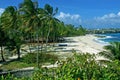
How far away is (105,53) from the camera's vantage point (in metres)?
27.9

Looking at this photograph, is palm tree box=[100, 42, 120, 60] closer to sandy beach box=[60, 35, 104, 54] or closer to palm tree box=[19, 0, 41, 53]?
palm tree box=[19, 0, 41, 53]

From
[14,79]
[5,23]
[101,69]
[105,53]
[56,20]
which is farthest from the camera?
[5,23]

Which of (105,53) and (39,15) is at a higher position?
(39,15)

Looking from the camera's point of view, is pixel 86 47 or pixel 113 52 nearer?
pixel 113 52

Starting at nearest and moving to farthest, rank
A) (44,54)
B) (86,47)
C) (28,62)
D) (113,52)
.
A: (113,52) < (28,62) < (44,54) < (86,47)

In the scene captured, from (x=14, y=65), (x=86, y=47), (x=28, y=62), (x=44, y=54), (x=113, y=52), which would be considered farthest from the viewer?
(x=86, y=47)

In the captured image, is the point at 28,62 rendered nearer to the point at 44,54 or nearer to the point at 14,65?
the point at 14,65

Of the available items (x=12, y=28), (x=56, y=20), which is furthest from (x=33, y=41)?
(x=56, y=20)

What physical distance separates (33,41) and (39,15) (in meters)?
46.1

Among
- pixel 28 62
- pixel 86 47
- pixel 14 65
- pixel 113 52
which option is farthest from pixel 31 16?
pixel 86 47

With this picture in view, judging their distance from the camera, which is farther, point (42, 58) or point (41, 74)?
point (42, 58)

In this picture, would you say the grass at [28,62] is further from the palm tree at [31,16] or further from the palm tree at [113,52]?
the palm tree at [113,52]

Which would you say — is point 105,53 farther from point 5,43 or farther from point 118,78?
point 5,43

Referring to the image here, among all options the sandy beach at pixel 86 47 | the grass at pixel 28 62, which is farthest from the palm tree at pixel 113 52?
the sandy beach at pixel 86 47
